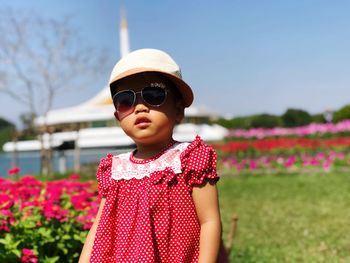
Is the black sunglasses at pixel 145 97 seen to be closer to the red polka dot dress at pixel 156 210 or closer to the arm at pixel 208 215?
the red polka dot dress at pixel 156 210

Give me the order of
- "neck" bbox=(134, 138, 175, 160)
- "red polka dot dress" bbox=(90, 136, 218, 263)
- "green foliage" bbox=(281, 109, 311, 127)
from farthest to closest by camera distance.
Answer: "green foliage" bbox=(281, 109, 311, 127), "neck" bbox=(134, 138, 175, 160), "red polka dot dress" bbox=(90, 136, 218, 263)

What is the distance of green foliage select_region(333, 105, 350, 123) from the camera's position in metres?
21.0

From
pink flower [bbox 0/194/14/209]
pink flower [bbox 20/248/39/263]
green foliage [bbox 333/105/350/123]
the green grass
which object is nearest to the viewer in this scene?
pink flower [bbox 20/248/39/263]

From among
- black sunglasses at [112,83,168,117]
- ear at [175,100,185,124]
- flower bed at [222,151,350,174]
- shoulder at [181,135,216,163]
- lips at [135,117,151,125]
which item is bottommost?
flower bed at [222,151,350,174]

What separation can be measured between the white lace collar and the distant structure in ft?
93.9

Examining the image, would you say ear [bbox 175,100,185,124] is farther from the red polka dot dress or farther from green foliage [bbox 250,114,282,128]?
green foliage [bbox 250,114,282,128]

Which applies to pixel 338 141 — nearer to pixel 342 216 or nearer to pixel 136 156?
pixel 342 216

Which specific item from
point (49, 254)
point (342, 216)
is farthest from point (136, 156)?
point (342, 216)

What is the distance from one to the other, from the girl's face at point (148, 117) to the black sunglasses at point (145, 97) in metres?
0.01

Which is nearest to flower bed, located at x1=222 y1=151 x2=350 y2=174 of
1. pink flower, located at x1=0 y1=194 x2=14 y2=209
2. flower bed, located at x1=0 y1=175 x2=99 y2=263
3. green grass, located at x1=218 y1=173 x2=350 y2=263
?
green grass, located at x1=218 y1=173 x2=350 y2=263

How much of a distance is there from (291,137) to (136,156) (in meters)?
15.7

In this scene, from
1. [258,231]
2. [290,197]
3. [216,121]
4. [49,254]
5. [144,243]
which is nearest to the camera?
[144,243]

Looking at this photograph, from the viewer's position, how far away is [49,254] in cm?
341

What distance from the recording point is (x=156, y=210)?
190cm
